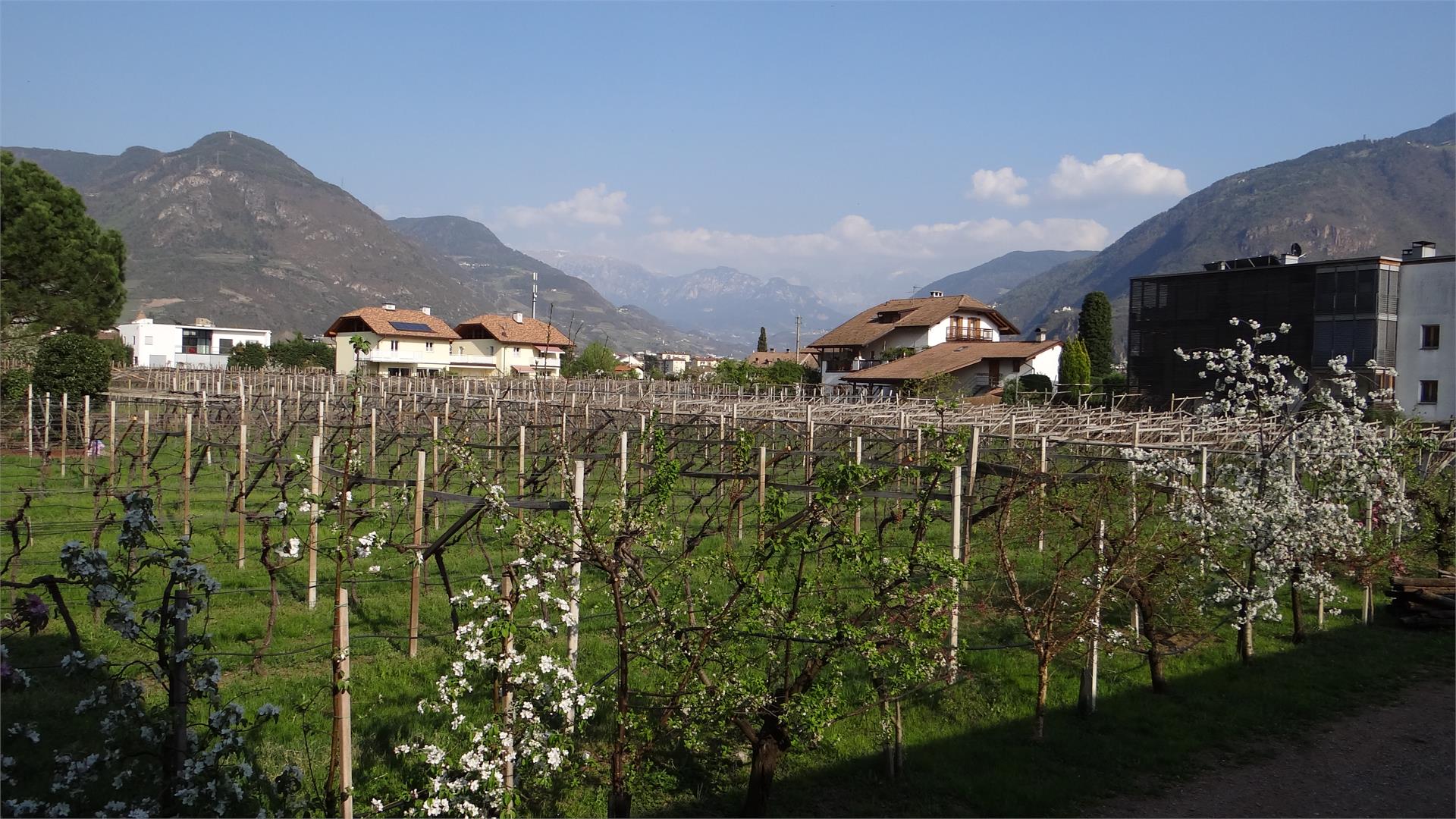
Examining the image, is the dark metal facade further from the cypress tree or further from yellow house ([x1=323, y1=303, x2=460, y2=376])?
yellow house ([x1=323, y1=303, x2=460, y2=376])

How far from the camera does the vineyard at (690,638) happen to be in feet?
17.2

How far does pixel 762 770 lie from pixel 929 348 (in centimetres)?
5704

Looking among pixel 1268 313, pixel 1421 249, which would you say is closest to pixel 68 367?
pixel 1268 313

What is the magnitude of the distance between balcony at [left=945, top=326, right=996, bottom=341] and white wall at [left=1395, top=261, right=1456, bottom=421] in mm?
29470

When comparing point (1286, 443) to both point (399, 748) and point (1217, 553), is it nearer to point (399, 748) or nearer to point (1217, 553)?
point (1217, 553)

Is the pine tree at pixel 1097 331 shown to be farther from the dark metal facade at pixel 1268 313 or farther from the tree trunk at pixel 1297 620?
the tree trunk at pixel 1297 620

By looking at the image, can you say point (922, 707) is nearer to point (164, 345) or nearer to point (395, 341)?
point (395, 341)

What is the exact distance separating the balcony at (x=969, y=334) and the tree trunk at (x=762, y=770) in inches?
2440

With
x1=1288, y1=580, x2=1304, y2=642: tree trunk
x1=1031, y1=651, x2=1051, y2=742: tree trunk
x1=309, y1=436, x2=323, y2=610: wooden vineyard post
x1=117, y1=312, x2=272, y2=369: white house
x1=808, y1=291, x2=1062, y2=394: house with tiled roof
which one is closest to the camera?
x1=309, y1=436, x2=323, y2=610: wooden vineyard post

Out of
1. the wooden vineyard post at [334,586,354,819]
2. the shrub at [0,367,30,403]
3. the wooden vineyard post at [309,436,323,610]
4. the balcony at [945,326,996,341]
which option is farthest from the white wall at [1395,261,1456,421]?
the shrub at [0,367,30,403]

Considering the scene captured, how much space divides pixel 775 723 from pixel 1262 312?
43.8m

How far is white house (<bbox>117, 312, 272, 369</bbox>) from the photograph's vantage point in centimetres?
7856

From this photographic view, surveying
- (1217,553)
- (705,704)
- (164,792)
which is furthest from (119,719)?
(1217,553)

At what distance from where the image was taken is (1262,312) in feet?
142
